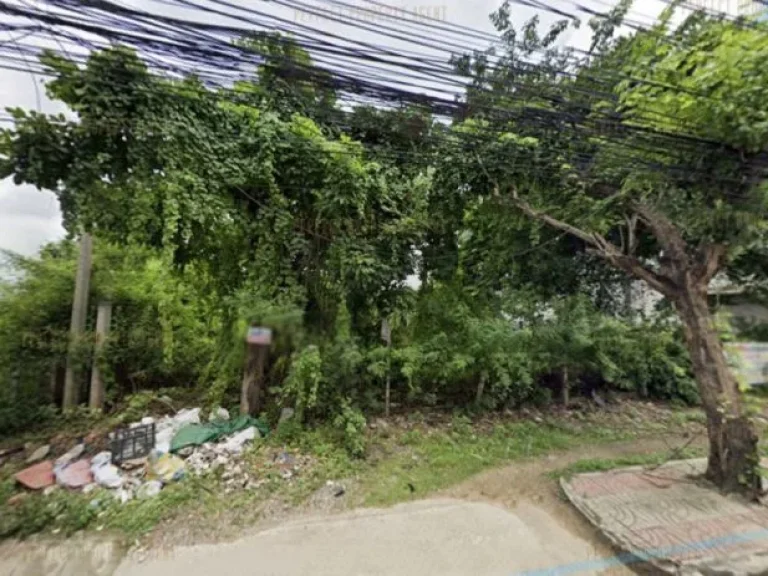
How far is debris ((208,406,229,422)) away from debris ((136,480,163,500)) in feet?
3.41

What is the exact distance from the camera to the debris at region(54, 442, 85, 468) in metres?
3.60

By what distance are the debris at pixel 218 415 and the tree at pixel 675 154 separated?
4249 millimetres

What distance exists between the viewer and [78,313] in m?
4.54

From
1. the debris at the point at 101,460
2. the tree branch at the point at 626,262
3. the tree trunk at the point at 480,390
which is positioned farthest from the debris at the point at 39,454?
the tree branch at the point at 626,262

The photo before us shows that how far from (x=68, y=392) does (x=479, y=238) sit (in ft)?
19.4

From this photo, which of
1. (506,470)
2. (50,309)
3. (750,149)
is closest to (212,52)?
(50,309)

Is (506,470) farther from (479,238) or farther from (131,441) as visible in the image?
(131,441)

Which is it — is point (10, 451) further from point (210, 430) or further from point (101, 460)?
point (210, 430)

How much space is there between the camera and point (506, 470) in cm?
380

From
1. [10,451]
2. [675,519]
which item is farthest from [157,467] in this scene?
[675,519]

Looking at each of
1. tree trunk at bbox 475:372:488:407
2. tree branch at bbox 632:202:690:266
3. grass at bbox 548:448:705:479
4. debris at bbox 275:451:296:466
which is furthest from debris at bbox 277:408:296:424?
tree branch at bbox 632:202:690:266

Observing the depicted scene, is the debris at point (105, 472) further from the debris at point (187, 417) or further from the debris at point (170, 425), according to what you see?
the debris at point (187, 417)

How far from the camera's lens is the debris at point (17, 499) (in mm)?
3015

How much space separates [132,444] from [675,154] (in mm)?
5824
